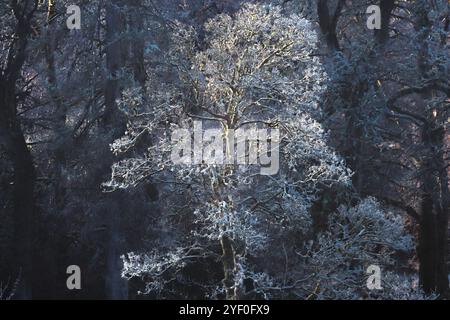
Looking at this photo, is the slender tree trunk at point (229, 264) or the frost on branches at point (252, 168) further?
the slender tree trunk at point (229, 264)

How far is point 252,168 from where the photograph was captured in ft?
49.5

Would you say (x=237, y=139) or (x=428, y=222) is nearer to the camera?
(x=237, y=139)

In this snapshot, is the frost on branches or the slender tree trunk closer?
the frost on branches

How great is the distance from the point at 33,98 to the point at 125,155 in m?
3.66

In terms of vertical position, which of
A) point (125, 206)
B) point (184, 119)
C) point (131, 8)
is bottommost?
point (125, 206)

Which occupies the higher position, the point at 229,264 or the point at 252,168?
the point at 252,168

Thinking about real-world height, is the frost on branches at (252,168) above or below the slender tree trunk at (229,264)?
above

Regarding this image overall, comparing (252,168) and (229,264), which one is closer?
(229,264)

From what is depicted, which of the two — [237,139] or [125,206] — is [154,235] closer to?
[125,206]

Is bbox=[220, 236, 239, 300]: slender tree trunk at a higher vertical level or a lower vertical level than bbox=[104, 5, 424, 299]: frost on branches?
lower

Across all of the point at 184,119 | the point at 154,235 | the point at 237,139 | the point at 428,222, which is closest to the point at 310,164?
Result: the point at 237,139

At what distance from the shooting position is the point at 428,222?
20.8 meters

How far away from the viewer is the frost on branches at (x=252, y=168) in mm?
14062

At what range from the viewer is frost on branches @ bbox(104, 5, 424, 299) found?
14062 mm
